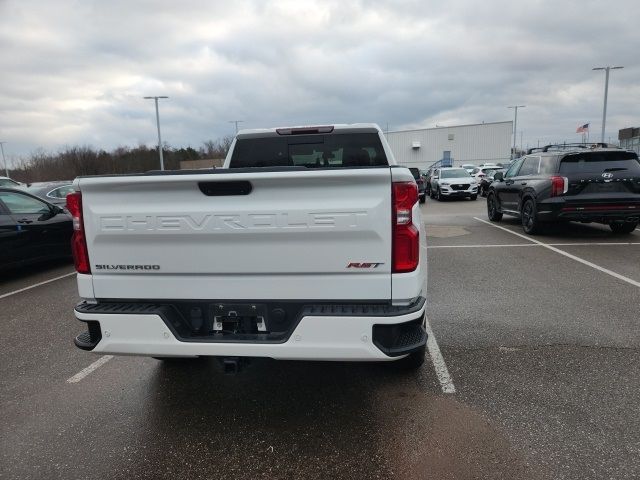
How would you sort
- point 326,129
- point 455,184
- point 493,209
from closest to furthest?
point 326,129 < point 493,209 < point 455,184

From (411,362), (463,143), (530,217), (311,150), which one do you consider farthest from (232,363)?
(463,143)

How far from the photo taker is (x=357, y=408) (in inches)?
127

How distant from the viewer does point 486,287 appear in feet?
20.2

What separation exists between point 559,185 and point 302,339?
7.97 m

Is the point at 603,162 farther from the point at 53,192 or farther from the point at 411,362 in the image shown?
the point at 53,192

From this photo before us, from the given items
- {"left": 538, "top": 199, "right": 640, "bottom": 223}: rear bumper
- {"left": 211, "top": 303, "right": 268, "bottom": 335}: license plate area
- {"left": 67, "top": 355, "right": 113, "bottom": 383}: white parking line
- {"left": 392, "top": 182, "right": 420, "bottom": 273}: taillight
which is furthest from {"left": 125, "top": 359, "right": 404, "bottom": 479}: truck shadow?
{"left": 538, "top": 199, "right": 640, "bottom": 223}: rear bumper

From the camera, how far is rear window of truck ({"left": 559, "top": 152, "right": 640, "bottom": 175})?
28.6 ft

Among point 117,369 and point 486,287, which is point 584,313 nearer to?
point 486,287

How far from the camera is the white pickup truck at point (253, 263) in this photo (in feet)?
8.31

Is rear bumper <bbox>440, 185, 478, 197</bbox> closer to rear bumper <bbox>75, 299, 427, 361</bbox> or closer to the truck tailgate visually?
rear bumper <bbox>75, 299, 427, 361</bbox>

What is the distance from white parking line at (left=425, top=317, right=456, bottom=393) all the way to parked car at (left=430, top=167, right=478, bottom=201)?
60.0 ft

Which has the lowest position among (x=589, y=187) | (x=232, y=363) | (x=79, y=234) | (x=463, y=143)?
(x=232, y=363)

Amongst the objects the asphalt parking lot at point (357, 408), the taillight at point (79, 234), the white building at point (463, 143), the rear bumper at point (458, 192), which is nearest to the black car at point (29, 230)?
the asphalt parking lot at point (357, 408)

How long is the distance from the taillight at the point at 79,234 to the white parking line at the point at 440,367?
2.62m
